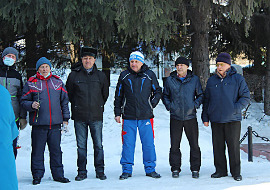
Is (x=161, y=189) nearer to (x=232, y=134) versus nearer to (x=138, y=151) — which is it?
(x=232, y=134)

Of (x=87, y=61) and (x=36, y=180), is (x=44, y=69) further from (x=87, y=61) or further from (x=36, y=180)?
(x=36, y=180)

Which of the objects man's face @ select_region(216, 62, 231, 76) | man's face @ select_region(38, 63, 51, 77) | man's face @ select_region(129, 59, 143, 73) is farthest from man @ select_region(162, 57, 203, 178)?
man's face @ select_region(38, 63, 51, 77)

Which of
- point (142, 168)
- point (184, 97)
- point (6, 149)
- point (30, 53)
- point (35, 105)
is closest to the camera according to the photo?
point (6, 149)

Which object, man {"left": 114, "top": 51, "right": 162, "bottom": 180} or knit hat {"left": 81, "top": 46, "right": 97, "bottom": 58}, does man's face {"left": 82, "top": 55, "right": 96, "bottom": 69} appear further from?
man {"left": 114, "top": 51, "right": 162, "bottom": 180}

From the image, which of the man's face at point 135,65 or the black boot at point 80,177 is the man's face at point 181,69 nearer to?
the man's face at point 135,65

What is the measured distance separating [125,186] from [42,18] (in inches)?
208

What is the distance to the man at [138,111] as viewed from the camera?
5296 mm

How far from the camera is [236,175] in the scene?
504cm

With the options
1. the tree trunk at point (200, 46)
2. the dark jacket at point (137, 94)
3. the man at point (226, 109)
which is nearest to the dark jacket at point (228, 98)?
the man at point (226, 109)

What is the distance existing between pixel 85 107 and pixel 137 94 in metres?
0.82

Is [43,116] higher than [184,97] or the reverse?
the reverse

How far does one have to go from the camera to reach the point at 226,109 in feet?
16.5

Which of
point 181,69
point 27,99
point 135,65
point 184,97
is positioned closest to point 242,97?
point 184,97

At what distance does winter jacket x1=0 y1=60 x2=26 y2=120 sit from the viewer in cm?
512
